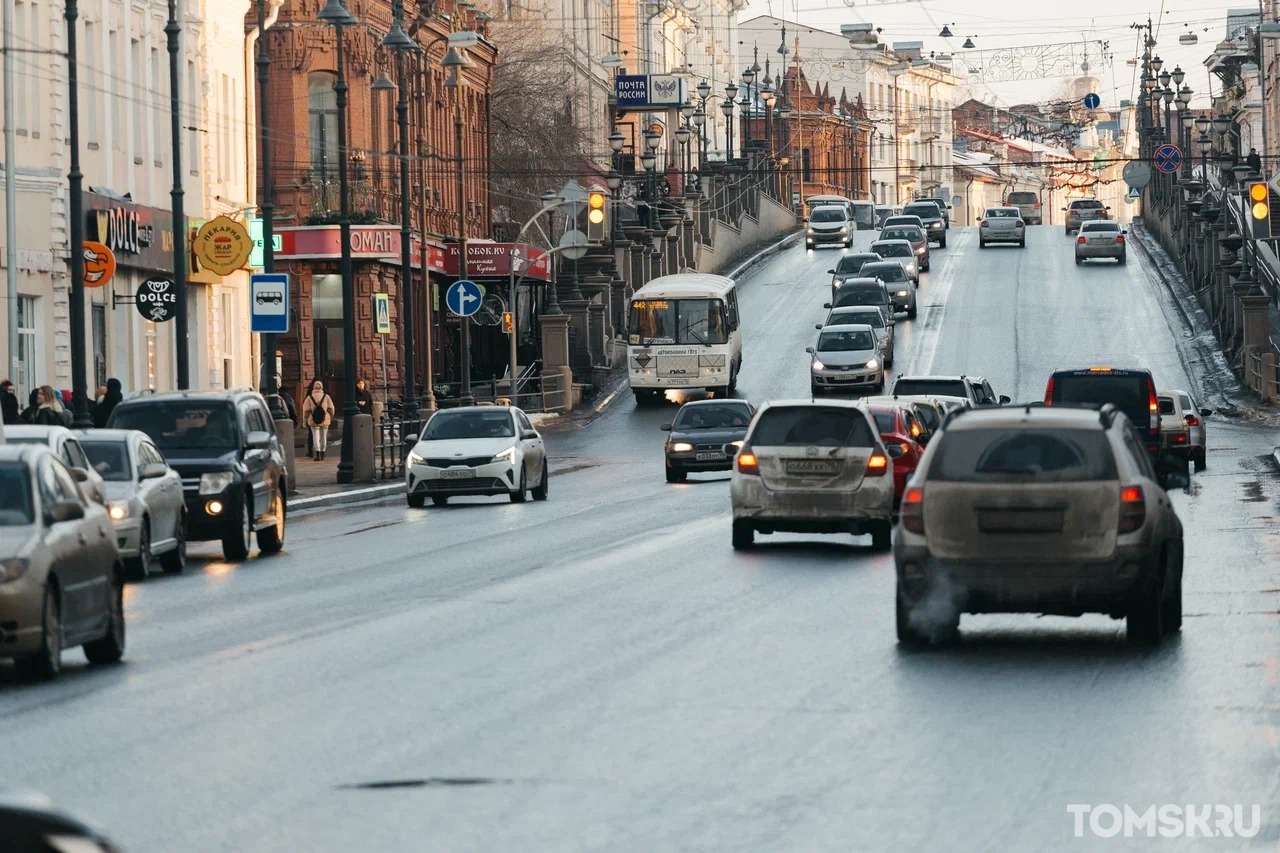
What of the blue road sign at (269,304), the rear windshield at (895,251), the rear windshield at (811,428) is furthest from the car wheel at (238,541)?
Answer: the rear windshield at (895,251)

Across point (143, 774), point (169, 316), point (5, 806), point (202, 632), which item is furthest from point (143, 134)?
point (5, 806)

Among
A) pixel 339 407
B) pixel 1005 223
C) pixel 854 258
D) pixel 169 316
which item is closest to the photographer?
pixel 169 316

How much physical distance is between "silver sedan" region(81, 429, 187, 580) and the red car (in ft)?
28.1

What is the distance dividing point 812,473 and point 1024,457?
895 centimetres

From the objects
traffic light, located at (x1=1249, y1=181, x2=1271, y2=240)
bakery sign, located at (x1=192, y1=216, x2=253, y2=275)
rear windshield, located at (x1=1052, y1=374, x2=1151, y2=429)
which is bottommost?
rear windshield, located at (x1=1052, y1=374, x2=1151, y2=429)

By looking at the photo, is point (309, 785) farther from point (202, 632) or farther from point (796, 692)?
point (202, 632)

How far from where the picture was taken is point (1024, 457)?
15977 mm

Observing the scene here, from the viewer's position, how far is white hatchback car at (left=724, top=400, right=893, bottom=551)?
2489cm

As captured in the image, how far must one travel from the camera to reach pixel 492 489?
1401 inches

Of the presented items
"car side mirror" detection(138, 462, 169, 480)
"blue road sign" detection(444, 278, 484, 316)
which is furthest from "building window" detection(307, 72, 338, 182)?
"car side mirror" detection(138, 462, 169, 480)

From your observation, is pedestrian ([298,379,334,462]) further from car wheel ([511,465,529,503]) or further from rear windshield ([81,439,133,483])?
rear windshield ([81,439,133,483])

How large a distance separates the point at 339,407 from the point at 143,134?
1555 cm

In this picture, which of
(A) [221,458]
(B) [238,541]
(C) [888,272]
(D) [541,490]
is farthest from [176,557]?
(C) [888,272]

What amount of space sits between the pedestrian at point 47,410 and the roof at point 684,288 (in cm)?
3211
